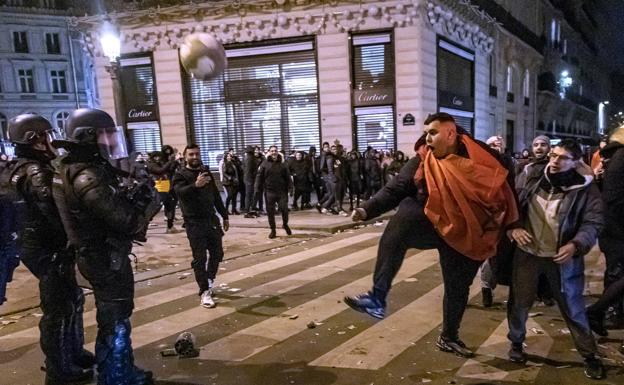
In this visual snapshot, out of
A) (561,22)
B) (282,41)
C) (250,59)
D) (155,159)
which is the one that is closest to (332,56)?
(282,41)

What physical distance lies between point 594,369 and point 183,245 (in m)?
8.14

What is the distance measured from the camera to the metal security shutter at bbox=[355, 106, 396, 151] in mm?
18141

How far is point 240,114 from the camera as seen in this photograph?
65.1 feet

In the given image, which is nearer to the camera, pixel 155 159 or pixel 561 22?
pixel 155 159

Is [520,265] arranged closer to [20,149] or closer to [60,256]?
[60,256]

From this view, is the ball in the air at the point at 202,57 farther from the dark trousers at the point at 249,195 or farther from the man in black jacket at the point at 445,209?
the man in black jacket at the point at 445,209

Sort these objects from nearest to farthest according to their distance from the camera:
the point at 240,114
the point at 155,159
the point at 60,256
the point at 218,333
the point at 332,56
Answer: the point at 60,256, the point at 218,333, the point at 155,159, the point at 332,56, the point at 240,114

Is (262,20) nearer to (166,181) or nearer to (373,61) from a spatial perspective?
(373,61)

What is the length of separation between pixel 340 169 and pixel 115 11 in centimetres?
1242

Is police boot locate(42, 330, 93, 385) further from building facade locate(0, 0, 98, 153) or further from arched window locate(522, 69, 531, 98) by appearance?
building facade locate(0, 0, 98, 153)

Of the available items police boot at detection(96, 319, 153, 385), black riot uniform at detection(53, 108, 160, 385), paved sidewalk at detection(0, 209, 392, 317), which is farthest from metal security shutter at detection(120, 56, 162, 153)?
police boot at detection(96, 319, 153, 385)

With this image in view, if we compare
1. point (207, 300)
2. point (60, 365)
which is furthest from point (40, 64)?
point (60, 365)

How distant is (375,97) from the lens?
1805 centimetres

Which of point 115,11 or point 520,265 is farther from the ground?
point 115,11
